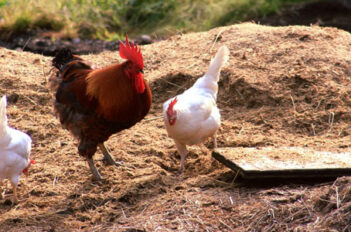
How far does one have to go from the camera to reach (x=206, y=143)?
5.71 metres

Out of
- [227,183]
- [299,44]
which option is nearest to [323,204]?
[227,183]

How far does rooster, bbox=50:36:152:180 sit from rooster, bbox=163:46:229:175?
34 cm

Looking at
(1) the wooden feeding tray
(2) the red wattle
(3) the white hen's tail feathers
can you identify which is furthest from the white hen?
(1) the wooden feeding tray

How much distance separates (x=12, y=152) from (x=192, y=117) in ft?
5.47

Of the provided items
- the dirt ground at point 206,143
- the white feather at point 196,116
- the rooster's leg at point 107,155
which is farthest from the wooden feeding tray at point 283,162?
the rooster's leg at point 107,155

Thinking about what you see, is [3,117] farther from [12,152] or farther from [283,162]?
[283,162]

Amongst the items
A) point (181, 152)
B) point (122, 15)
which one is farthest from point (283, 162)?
point (122, 15)

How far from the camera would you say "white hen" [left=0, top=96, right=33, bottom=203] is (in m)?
4.29

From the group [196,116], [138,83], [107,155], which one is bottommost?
[107,155]

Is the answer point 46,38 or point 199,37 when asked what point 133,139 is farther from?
point 46,38

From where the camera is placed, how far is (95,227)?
4.25m

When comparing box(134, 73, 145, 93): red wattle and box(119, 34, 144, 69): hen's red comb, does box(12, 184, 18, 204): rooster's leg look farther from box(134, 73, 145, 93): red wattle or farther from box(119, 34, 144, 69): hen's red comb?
box(119, 34, 144, 69): hen's red comb

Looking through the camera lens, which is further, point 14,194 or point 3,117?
point 14,194

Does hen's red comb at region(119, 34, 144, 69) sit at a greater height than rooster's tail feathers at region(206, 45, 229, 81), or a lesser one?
greater
